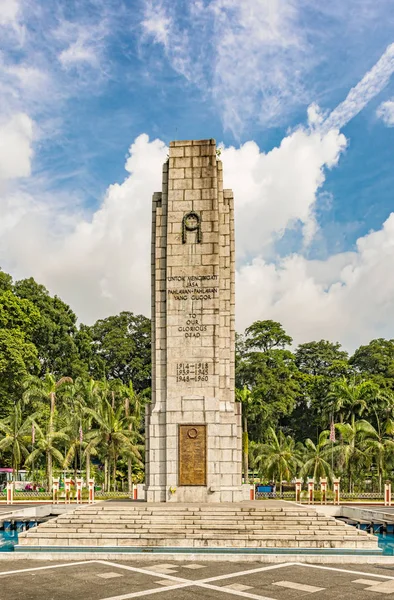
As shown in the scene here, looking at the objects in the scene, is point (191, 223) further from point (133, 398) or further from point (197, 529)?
point (133, 398)

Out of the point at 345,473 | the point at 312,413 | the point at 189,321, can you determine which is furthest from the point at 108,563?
the point at 312,413

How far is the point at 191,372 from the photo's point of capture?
2470cm

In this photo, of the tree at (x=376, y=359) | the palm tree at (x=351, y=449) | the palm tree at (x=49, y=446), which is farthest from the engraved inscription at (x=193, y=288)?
the tree at (x=376, y=359)

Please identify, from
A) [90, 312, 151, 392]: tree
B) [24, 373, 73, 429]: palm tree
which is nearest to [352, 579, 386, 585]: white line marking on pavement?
[24, 373, 73, 429]: palm tree

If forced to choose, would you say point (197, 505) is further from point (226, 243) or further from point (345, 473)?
point (345, 473)

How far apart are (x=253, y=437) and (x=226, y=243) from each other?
121 feet

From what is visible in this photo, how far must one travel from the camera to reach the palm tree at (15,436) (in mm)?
43531

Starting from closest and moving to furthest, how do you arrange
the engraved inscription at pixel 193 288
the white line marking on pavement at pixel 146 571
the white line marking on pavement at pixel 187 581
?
the white line marking on pavement at pixel 187 581 → the white line marking on pavement at pixel 146 571 → the engraved inscription at pixel 193 288

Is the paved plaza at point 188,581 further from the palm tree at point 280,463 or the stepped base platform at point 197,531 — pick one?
the palm tree at point 280,463

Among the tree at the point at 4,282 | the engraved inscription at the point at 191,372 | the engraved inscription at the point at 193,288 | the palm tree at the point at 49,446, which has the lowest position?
the palm tree at the point at 49,446

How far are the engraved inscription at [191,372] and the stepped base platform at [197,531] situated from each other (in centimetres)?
513

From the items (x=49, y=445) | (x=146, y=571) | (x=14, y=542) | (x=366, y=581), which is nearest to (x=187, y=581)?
(x=146, y=571)

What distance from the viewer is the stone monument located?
23922 millimetres

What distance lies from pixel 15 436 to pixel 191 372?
23107 millimetres
